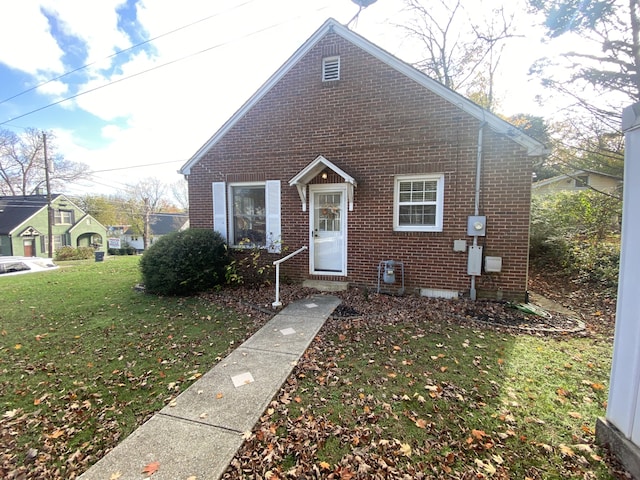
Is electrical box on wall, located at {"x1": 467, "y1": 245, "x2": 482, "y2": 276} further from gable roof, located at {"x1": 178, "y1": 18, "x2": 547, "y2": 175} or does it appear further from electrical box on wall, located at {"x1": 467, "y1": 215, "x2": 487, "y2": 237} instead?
gable roof, located at {"x1": 178, "y1": 18, "x2": 547, "y2": 175}

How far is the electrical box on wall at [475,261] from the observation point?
6.04m

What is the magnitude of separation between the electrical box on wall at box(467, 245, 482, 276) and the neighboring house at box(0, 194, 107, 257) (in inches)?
1466

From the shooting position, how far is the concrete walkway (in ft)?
7.11

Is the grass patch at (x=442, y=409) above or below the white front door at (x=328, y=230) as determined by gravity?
below

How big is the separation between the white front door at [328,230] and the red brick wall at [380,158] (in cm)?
23

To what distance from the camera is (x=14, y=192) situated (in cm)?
3638

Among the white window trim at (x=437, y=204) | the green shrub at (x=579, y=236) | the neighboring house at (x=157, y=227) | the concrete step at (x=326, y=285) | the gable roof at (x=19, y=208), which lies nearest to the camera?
the white window trim at (x=437, y=204)

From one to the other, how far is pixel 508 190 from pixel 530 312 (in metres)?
2.44

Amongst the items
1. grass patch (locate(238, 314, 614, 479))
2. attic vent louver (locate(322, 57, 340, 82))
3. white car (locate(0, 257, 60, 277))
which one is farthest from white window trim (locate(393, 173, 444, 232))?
white car (locate(0, 257, 60, 277))

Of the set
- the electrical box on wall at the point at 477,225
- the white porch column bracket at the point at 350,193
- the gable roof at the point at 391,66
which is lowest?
the electrical box on wall at the point at 477,225

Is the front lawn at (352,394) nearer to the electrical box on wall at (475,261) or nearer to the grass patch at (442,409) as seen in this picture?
the grass patch at (442,409)

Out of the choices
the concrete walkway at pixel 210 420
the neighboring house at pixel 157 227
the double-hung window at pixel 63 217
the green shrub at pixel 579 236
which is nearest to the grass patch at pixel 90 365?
the concrete walkway at pixel 210 420

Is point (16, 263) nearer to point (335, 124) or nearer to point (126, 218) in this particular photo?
point (335, 124)

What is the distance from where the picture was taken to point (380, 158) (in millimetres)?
6750
